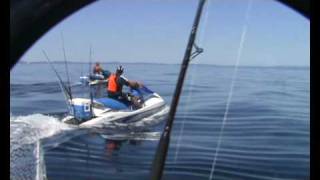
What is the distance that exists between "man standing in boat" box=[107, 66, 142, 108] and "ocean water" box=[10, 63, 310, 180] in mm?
28

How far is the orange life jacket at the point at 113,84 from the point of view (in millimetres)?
1894

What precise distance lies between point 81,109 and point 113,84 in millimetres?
153

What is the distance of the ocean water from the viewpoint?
1.87 m

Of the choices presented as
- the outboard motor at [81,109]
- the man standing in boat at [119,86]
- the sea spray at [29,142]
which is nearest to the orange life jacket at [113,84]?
the man standing in boat at [119,86]

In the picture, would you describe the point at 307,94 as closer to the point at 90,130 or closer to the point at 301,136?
the point at 301,136

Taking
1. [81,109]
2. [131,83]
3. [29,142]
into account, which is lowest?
[29,142]

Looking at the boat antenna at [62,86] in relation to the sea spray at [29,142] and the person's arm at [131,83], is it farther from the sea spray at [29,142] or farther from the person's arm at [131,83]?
the person's arm at [131,83]

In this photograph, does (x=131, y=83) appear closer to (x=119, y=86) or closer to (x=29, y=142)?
(x=119, y=86)

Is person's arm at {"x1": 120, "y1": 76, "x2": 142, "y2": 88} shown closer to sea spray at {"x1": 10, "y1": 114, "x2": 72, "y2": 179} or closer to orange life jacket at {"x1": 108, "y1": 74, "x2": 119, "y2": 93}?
orange life jacket at {"x1": 108, "y1": 74, "x2": 119, "y2": 93}

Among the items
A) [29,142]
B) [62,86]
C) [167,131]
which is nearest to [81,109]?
[62,86]

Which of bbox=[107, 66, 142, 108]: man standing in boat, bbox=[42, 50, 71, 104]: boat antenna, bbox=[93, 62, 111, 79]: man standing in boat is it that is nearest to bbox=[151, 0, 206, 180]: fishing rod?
bbox=[107, 66, 142, 108]: man standing in boat

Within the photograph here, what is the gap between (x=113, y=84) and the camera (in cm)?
192

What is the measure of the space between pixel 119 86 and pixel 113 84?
0.08ft

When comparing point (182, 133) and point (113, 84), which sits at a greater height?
point (113, 84)
